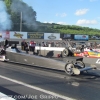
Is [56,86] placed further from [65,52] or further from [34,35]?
[34,35]

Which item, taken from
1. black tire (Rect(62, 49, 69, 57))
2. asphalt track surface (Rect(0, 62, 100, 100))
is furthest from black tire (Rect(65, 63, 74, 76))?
black tire (Rect(62, 49, 69, 57))

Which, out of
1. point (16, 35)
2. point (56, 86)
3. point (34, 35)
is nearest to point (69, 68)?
point (56, 86)

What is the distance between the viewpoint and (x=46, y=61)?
972cm

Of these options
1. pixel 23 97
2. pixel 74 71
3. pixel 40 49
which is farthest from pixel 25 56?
pixel 40 49

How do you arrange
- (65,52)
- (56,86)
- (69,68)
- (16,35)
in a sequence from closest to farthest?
(56,86) → (69,68) → (65,52) → (16,35)

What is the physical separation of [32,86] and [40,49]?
14.8 m

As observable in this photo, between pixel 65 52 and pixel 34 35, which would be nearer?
pixel 65 52

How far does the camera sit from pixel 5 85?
712 cm

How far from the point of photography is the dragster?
28.3 feet

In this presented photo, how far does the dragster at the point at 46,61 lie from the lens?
8625 millimetres

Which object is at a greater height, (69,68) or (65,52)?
(65,52)

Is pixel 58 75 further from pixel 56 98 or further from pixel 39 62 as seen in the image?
pixel 56 98

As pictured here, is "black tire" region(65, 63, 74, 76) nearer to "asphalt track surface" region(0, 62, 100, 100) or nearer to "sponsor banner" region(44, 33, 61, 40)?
"asphalt track surface" region(0, 62, 100, 100)

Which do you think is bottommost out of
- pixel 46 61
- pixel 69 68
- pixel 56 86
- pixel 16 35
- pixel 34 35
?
pixel 56 86
